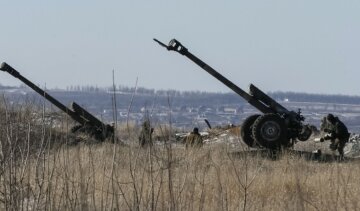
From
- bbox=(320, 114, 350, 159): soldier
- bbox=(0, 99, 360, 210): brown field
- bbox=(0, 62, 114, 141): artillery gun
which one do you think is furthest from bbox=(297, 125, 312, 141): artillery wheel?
bbox=(0, 62, 114, 141): artillery gun

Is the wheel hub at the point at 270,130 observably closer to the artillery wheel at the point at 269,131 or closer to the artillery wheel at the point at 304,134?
the artillery wheel at the point at 269,131

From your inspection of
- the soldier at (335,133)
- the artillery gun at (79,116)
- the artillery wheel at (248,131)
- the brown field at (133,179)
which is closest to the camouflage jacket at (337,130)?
the soldier at (335,133)

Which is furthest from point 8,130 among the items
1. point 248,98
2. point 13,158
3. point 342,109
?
point 342,109

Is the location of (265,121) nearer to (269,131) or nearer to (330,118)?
(269,131)

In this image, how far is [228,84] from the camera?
2200 centimetres

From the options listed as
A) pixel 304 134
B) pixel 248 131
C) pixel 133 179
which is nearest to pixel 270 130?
pixel 248 131

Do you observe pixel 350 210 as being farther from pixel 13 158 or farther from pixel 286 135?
pixel 286 135

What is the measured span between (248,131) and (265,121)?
669mm

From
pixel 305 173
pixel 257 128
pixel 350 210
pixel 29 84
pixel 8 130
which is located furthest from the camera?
pixel 29 84

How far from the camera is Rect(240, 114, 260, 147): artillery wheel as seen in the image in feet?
66.6

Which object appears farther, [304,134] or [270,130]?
[304,134]

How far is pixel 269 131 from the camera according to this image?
1998 centimetres

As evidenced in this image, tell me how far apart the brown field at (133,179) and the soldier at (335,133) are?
2.86 m

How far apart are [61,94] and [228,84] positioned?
41.4ft
